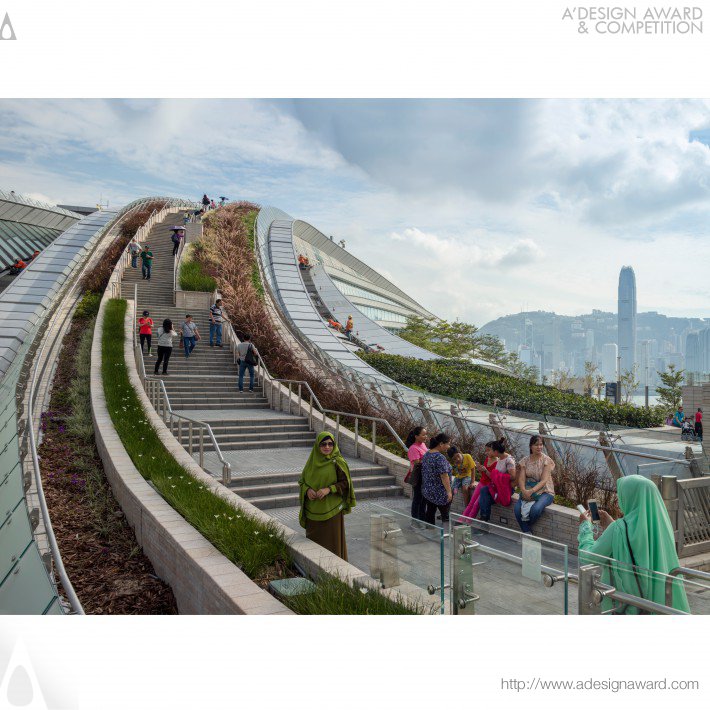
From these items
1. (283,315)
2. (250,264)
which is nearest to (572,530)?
(283,315)

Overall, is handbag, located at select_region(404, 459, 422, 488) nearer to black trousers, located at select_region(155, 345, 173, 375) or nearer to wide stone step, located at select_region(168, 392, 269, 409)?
wide stone step, located at select_region(168, 392, 269, 409)

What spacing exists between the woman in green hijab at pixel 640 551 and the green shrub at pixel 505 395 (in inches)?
516

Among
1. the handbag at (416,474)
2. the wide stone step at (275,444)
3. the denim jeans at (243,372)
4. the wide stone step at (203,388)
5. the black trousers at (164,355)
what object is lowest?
the wide stone step at (275,444)

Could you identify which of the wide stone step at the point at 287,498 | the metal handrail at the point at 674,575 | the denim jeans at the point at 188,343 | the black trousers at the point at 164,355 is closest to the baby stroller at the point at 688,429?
the wide stone step at the point at 287,498

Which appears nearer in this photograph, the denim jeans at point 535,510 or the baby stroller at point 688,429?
the denim jeans at point 535,510

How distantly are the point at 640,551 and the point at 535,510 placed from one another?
13.6 ft

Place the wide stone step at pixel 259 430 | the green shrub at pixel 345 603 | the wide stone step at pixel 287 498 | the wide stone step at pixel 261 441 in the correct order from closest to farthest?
the green shrub at pixel 345 603
the wide stone step at pixel 287 498
the wide stone step at pixel 261 441
the wide stone step at pixel 259 430

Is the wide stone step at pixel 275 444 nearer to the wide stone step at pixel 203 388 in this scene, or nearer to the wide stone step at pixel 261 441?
the wide stone step at pixel 261 441

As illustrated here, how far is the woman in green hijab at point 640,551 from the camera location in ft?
11.9

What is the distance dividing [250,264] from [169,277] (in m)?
5.85

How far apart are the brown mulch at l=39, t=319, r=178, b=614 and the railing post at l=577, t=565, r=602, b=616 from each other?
400 cm

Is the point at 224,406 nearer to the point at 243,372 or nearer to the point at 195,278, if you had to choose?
the point at 243,372

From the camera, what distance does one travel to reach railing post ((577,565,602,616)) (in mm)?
3812

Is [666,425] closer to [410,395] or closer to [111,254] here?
[410,395]
